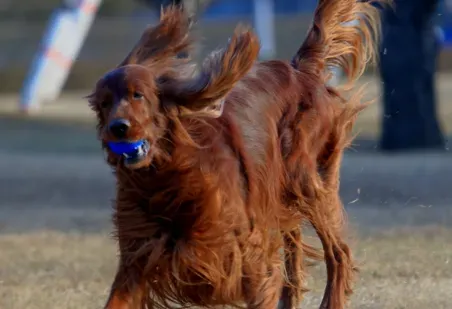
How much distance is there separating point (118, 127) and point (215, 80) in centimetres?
55

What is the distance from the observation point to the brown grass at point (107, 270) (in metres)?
6.01

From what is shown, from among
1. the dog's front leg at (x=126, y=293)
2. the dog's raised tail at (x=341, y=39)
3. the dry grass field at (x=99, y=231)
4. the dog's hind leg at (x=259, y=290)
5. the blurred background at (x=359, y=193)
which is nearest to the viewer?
the dog's front leg at (x=126, y=293)

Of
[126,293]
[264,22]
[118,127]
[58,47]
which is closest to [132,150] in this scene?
[118,127]

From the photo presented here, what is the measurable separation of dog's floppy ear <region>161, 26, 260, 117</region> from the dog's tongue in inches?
12.1

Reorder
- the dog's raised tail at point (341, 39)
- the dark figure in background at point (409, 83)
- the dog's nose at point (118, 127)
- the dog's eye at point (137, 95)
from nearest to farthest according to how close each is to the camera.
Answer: the dog's nose at point (118, 127) < the dog's eye at point (137, 95) < the dog's raised tail at point (341, 39) < the dark figure in background at point (409, 83)

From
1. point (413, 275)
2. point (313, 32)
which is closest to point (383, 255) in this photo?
point (413, 275)

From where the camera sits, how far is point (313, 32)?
588cm

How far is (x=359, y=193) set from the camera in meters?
11.1

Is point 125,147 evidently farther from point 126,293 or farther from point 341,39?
point 341,39

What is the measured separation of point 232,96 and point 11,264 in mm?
2947

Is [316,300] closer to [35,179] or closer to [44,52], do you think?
[35,179]

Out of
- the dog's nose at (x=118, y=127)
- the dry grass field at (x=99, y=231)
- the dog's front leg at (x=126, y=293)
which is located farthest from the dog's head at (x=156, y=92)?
the dry grass field at (x=99, y=231)

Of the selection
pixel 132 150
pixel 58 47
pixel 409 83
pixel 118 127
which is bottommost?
pixel 58 47

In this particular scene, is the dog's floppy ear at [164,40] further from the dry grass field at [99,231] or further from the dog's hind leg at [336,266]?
the dry grass field at [99,231]
